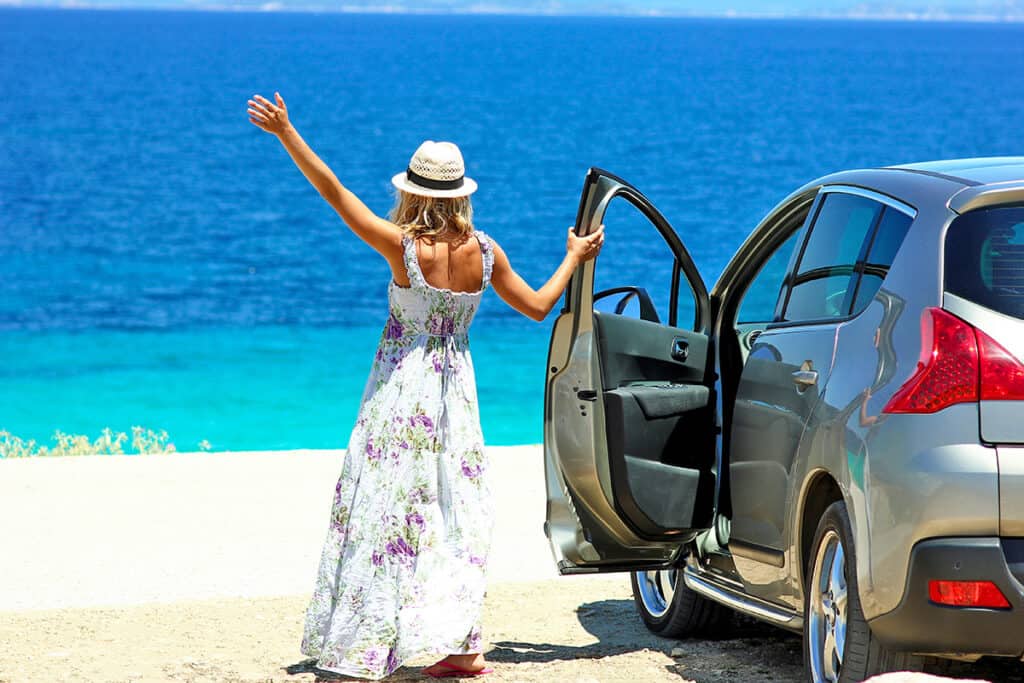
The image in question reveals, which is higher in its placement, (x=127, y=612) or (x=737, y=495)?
(x=737, y=495)

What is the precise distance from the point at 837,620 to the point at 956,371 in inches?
40.2

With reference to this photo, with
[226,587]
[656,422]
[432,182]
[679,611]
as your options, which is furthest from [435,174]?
[226,587]

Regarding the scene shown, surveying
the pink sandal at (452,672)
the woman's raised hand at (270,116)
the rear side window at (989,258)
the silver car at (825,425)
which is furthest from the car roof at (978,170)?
the pink sandal at (452,672)

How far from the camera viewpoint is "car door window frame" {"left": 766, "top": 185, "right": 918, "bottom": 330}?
511cm

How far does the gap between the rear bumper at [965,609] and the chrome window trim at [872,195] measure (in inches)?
43.3

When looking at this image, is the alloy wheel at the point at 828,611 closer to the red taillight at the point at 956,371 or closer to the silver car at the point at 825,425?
the silver car at the point at 825,425

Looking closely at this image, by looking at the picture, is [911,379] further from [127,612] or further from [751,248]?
[127,612]

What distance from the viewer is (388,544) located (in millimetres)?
5668

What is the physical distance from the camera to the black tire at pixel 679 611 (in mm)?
6645

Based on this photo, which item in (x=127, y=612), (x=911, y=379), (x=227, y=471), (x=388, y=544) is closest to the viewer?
(x=911, y=379)

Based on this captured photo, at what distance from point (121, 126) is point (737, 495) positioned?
7845cm

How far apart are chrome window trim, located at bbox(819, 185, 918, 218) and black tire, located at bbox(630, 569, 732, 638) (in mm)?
1829

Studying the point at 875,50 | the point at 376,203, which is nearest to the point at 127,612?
the point at 376,203

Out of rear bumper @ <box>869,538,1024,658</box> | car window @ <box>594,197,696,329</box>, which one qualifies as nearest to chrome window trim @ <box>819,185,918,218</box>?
rear bumper @ <box>869,538,1024,658</box>
